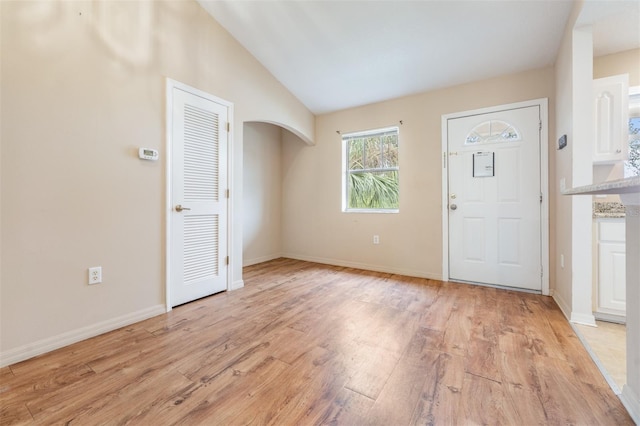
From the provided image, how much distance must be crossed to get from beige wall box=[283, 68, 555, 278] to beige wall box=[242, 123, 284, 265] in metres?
0.21

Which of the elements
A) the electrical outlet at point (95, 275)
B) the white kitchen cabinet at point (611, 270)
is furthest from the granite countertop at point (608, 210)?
the electrical outlet at point (95, 275)

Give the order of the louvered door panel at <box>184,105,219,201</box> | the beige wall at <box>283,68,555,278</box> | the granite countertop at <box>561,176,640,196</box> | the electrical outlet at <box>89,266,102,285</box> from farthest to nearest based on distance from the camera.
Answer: the beige wall at <box>283,68,555,278</box>, the louvered door panel at <box>184,105,219,201</box>, the electrical outlet at <box>89,266,102,285</box>, the granite countertop at <box>561,176,640,196</box>

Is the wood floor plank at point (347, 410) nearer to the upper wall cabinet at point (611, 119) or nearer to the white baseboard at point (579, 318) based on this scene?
the white baseboard at point (579, 318)

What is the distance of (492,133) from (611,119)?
102 cm

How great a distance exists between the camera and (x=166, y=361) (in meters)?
1.66

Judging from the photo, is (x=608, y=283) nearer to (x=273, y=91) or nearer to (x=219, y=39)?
(x=273, y=91)

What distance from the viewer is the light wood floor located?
4.06ft

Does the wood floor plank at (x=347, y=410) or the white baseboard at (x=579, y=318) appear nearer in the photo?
the wood floor plank at (x=347, y=410)

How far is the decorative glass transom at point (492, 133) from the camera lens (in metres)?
3.05

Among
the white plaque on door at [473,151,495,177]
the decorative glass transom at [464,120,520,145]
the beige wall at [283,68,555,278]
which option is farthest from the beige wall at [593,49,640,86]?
the white plaque on door at [473,151,495,177]

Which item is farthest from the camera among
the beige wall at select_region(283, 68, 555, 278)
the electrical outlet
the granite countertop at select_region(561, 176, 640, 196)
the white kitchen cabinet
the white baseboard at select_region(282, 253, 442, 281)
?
the white baseboard at select_region(282, 253, 442, 281)

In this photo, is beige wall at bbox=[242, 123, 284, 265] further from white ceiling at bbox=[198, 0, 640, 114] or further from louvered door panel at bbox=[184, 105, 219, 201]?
louvered door panel at bbox=[184, 105, 219, 201]

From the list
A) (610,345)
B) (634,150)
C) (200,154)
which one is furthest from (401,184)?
(200,154)

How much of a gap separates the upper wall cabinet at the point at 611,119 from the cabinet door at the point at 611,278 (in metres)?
0.73
